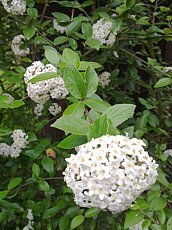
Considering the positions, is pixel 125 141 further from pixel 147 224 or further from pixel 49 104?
pixel 49 104

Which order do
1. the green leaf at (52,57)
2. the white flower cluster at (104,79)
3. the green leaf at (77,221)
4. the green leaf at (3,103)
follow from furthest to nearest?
1. the white flower cluster at (104,79)
2. the green leaf at (77,221)
3. the green leaf at (3,103)
4. the green leaf at (52,57)

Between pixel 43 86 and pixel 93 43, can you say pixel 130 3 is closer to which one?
pixel 93 43

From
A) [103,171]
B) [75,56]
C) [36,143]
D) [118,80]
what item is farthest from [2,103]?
[118,80]

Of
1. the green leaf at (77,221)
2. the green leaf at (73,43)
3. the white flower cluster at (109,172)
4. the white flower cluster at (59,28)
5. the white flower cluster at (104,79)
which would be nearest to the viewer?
the white flower cluster at (109,172)

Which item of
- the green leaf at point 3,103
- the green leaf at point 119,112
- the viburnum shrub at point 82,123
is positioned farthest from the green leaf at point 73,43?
the green leaf at point 119,112

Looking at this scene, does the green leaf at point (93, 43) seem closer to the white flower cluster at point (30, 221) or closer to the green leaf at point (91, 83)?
the green leaf at point (91, 83)

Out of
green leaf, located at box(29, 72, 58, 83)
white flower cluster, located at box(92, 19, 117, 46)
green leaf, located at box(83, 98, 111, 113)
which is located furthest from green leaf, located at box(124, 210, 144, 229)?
white flower cluster, located at box(92, 19, 117, 46)

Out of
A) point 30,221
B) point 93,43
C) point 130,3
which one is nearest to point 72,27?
point 93,43
